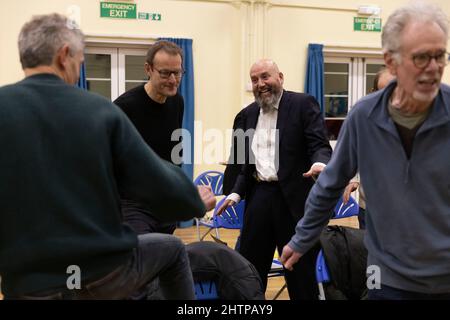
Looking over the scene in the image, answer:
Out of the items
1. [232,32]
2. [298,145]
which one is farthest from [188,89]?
[298,145]

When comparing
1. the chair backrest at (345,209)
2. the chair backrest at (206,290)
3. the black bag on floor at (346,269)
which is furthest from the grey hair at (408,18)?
the chair backrest at (345,209)

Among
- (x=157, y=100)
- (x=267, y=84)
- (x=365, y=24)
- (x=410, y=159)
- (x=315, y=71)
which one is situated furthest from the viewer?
(x=365, y=24)

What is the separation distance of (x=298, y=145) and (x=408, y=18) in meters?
1.63

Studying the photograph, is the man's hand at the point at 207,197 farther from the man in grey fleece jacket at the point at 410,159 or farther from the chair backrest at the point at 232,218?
the chair backrest at the point at 232,218

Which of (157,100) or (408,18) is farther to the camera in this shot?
(157,100)

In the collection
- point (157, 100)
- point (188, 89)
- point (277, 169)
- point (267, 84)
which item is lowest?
point (277, 169)

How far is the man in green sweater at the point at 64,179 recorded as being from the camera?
1.44m

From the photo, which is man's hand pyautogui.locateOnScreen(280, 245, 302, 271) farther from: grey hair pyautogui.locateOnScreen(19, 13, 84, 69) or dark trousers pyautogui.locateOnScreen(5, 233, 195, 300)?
grey hair pyautogui.locateOnScreen(19, 13, 84, 69)

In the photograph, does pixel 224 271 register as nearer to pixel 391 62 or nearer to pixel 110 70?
pixel 391 62

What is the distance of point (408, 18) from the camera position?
59.8 inches

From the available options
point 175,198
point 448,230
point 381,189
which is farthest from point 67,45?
point 448,230

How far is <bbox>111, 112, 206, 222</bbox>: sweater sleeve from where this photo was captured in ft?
4.97

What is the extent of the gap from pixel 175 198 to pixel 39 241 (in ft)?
1.37

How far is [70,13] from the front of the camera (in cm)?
708
